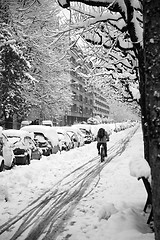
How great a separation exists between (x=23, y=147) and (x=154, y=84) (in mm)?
10589

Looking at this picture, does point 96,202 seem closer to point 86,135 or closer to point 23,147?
point 23,147

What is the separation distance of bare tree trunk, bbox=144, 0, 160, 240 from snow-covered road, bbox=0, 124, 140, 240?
255 cm

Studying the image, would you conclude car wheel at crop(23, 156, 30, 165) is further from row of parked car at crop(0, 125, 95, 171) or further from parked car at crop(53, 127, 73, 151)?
parked car at crop(53, 127, 73, 151)

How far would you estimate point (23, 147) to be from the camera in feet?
41.6

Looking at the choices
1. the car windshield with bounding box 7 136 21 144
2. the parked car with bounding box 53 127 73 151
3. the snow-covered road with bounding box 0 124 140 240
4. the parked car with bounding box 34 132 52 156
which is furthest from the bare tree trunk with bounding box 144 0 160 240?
the parked car with bounding box 53 127 73 151

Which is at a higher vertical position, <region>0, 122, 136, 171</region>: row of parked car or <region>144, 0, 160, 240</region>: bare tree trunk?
<region>144, 0, 160, 240</region>: bare tree trunk

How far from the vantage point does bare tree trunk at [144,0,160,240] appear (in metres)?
2.72

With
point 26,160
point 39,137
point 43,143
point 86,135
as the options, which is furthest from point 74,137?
point 26,160

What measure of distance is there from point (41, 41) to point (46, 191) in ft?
44.6

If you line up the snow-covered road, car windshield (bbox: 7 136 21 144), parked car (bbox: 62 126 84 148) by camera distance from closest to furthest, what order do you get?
1. the snow-covered road
2. car windshield (bbox: 7 136 21 144)
3. parked car (bbox: 62 126 84 148)

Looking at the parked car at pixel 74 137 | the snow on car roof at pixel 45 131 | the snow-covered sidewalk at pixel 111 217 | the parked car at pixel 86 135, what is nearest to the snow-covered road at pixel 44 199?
the snow-covered sidewalk at pixel 111 217

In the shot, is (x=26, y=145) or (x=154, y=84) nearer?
(x=154, y=84)

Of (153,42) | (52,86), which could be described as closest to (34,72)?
(52,86)

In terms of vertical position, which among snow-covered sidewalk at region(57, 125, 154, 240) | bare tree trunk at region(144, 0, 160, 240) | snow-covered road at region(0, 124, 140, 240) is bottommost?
snow-covered road at region(0, 124, 140, 240)
